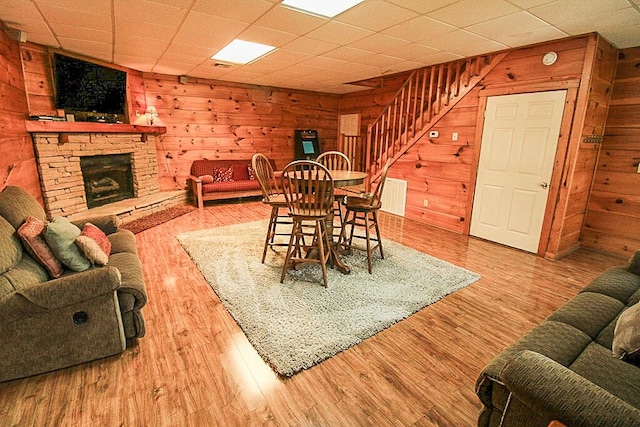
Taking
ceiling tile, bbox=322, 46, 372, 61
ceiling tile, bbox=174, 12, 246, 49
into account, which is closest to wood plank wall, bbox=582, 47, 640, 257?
ceiling tile, bbox=322, 46, 372, 61

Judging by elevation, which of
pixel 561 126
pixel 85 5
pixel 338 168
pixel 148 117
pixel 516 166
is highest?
pixel 85 5

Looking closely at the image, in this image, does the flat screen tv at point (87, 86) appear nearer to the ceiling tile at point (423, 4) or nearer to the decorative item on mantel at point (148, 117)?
the decorative item on mantel at point (148, 117)

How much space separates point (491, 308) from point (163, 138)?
18.3ft

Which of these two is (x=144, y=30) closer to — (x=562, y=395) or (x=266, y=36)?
(x=266, y=36)

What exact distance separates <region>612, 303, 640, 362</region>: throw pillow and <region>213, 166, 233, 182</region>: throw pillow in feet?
18.7

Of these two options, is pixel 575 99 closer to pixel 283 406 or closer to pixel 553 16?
pixel 553 16

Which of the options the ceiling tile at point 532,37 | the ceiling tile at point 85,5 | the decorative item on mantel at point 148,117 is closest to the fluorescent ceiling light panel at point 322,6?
the ceiling tile at point 85,5

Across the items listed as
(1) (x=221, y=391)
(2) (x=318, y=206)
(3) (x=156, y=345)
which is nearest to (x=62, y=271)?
(3) (x=156, y=345)

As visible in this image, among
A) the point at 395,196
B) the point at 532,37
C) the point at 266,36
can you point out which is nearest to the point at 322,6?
the point at 266,36

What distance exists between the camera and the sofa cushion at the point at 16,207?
5.99 feet

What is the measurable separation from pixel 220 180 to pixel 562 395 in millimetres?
5756

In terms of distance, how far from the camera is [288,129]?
6.89 m

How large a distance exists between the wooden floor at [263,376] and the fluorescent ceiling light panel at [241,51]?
107 inches

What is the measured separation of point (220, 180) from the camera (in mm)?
5898
